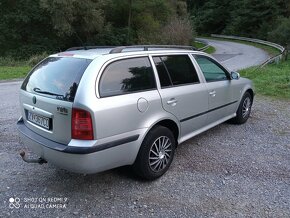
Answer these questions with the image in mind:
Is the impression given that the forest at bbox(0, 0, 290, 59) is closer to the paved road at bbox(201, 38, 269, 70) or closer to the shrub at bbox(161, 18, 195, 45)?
the shrub at bbox(161, 18, 195, 45)

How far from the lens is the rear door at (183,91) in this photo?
4.08m

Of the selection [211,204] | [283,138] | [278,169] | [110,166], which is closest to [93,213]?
[110,166]

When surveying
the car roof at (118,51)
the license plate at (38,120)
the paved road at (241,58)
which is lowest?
the paved road at (241,58)

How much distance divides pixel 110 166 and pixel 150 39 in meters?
30.5

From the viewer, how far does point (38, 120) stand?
3717 millimetres

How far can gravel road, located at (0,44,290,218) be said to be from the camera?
3.31 metres

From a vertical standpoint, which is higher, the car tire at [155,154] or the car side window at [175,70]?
the car side window at [175,70]

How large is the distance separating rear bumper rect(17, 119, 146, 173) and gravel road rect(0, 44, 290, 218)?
41 centimetres

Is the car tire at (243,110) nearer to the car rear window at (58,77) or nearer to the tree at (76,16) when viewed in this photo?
the car rear window at (58,77)

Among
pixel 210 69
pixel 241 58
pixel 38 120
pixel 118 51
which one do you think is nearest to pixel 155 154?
pixel 118 51

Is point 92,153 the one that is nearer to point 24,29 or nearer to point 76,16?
point 76,16

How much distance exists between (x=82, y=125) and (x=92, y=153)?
308 millimetres

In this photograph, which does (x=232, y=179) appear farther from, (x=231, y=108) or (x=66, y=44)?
(x=66, y=44)

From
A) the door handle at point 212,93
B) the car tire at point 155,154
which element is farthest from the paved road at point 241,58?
the car tire at point 155,154
